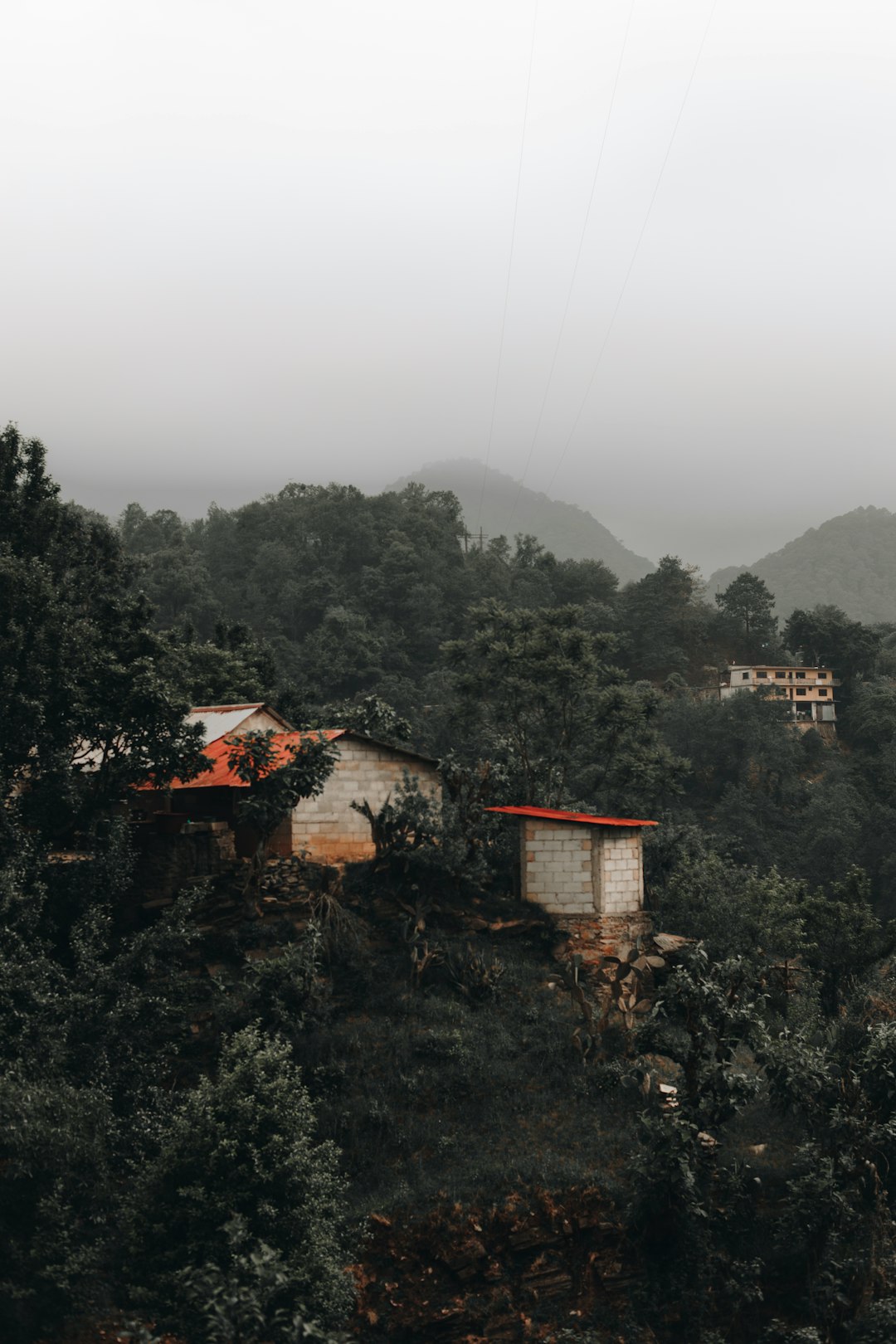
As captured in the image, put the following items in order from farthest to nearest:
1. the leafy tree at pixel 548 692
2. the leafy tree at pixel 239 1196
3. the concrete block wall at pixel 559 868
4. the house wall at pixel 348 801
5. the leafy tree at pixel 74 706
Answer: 1. the leafy tree at pixel 548 692
2. the concrete block wall at pixel 559 868
3. the house wall at pixel 348 801
4. the leafy tree at pixel 74 706
5. the leafy tree at pixel 239 1196

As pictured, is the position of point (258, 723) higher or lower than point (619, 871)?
higher

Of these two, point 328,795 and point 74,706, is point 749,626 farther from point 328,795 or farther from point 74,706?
point 74,706

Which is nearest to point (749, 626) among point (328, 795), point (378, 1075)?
point (328, 795)

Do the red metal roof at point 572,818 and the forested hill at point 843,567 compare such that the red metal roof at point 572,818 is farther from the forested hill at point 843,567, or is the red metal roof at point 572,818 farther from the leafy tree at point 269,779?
the forested hill at point 843,567

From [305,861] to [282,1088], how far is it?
7.66m

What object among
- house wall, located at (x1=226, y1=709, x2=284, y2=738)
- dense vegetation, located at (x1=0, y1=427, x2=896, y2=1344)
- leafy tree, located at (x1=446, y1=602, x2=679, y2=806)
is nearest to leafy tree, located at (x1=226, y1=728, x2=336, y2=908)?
dense vegetation, located at (x1=0, y1=427, x2=896, y2=1344)

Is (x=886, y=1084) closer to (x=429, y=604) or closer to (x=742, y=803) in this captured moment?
(x=742, y=803)

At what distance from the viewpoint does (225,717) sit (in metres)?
27.5

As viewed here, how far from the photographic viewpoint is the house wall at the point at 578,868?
24047 mm

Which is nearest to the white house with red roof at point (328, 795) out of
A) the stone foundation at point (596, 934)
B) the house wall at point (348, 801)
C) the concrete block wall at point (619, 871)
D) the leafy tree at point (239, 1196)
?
the house wall at point (348, 801)

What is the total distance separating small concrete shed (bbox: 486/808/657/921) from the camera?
24031 millimetres

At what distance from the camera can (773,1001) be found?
944 inches

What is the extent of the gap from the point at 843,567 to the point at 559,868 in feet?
524

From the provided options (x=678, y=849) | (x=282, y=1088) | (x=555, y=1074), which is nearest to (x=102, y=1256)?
(x=282, y=1088)
